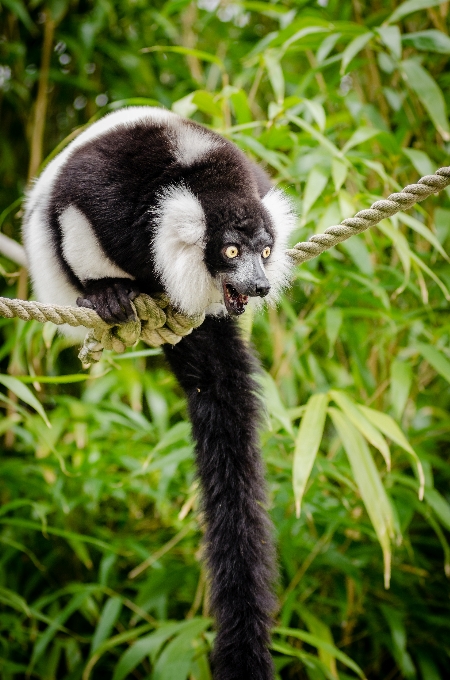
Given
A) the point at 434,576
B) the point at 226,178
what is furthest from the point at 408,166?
the point at 434,576

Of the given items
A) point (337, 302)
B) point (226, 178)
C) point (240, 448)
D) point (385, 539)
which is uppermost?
point (226, 178)

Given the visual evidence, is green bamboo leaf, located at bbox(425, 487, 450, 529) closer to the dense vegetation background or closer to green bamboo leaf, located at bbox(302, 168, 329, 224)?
the dense vegetation background

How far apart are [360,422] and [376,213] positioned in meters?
0.66

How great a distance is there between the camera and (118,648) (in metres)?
2.65

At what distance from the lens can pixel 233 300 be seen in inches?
65.1

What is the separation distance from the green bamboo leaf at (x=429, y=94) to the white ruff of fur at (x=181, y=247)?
99 cm

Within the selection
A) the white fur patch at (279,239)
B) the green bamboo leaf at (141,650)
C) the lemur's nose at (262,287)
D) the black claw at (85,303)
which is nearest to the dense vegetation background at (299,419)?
the green bamboo leaf at (141,650)

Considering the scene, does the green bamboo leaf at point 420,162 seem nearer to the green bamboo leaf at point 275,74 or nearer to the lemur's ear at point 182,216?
the green bamboo leaf at point 275,74

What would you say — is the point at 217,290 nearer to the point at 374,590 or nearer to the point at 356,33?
the point at 356,33

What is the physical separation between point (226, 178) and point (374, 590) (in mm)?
1738

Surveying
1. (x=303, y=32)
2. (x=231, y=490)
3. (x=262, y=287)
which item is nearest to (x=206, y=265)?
(x=262, y=287)

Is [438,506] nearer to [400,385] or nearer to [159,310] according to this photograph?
[400,385]

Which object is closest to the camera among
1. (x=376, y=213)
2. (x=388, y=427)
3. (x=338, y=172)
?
(x=376, y=213)

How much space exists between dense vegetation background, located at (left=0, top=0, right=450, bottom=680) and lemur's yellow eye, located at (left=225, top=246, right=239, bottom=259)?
0.44 m
